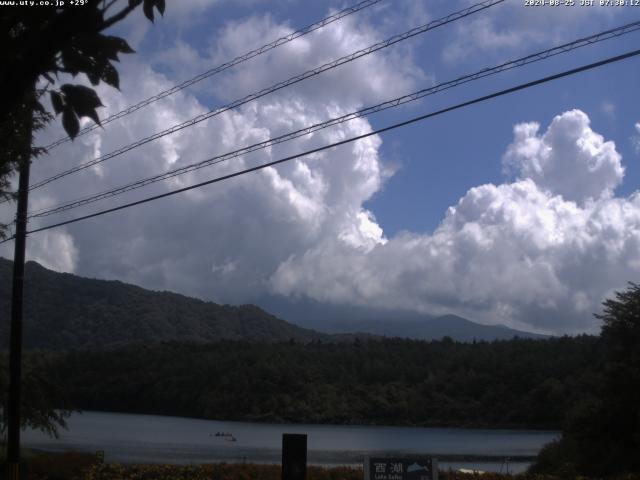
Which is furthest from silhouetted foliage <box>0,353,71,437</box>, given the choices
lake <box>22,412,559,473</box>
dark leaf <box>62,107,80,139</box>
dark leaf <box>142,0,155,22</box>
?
dark leaf <box>142,0,155,22</box>

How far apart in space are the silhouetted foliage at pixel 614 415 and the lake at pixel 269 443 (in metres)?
6.38

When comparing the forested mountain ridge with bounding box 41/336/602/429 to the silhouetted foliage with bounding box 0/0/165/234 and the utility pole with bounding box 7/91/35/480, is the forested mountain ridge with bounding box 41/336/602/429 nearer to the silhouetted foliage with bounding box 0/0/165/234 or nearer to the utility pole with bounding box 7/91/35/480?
the utility pole with bounding box 7/91/35/480

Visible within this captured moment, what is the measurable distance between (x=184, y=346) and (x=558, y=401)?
5907 centimetres

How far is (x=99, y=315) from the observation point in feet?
536

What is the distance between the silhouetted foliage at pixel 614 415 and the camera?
2748 cm

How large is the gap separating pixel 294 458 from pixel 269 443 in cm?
4626

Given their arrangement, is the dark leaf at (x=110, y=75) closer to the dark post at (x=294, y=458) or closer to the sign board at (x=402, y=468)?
the dark post at (x=294, y=458)

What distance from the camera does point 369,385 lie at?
9562 centimetres

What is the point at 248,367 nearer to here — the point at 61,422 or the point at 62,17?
the point at 61,422

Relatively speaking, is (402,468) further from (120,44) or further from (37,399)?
(37,399)

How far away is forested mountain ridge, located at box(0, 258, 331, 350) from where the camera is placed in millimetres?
142875

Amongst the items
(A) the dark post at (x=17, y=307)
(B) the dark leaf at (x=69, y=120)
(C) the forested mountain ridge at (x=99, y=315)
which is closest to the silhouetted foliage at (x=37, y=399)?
(A) the dark post at (x=17, y=307)

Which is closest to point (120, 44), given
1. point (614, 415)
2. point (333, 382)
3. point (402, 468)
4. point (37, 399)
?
point (402, 468)

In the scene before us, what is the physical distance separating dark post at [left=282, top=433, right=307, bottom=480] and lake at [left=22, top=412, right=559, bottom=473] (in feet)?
80.2
